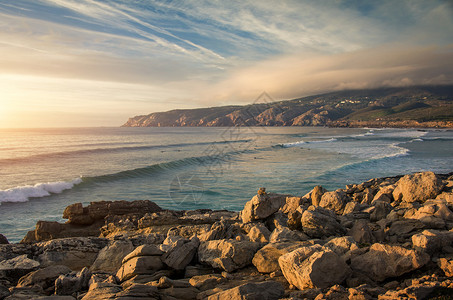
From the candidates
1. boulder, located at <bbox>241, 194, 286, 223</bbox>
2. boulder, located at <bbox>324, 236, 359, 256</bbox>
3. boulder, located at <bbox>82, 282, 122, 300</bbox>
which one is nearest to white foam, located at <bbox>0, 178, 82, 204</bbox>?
boulder, located at <bbox>241, 194, 286, 223</bbox>

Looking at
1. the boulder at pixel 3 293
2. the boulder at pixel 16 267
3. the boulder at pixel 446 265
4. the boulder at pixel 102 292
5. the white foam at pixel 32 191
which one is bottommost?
the white foam at pixel 32 191

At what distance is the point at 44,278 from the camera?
6301 mm

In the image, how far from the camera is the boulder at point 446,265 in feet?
16.7

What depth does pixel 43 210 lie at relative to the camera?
738 inches

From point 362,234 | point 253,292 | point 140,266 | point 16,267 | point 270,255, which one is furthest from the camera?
point 362,234

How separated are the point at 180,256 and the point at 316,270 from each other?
3094 millimetres

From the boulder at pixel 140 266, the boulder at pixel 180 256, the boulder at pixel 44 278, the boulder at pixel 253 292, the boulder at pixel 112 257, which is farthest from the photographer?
the boulder at pixel 112 257

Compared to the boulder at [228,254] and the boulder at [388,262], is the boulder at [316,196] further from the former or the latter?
the boulder at [388,262]

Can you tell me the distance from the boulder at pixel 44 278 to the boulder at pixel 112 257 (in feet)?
3.35

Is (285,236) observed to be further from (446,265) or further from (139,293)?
(139,293)

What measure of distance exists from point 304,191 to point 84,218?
15.2 metres

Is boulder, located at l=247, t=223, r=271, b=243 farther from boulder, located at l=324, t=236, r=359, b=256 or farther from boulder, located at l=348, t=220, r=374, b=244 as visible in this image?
boulder, located at l=348, t=220, r=374, b=244

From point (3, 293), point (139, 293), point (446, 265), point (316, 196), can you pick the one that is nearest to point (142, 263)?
point (139, 293)

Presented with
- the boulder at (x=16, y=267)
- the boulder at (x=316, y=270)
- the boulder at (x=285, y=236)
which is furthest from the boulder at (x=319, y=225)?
the boulder at (x=16, y=267)
